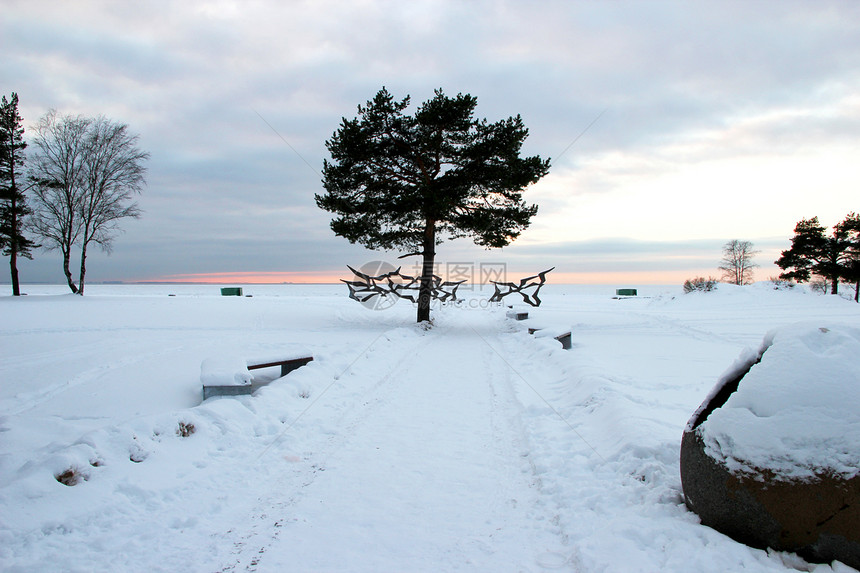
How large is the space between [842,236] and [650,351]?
38.0m

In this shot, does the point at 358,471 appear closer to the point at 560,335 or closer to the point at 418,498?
the point at 418,498

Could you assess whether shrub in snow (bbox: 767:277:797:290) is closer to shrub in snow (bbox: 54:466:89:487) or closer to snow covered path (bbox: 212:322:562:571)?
snow covered path (bbox: 212:322:562:571)

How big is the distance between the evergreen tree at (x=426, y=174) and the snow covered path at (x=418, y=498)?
11.0 meters

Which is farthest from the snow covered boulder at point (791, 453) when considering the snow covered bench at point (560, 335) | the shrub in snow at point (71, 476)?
the snow covered bench at point (560, 335)

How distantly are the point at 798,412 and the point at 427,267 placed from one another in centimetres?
1528

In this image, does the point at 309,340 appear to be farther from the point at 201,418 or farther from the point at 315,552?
the point at 315,552

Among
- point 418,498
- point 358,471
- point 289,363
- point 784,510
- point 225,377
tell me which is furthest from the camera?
point 289,363

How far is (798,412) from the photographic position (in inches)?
101

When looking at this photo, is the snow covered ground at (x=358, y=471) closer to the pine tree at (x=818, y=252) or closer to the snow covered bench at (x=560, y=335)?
the snow covered bench at (x=560, y=335)

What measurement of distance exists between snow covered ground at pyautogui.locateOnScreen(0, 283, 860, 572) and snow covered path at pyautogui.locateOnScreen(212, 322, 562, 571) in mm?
17

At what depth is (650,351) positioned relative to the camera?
11.2 metres

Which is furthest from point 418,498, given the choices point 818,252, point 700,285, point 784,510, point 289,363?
point 818,252

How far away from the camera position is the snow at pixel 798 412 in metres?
2.46

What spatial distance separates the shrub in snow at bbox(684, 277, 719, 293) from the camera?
31.7 meters
